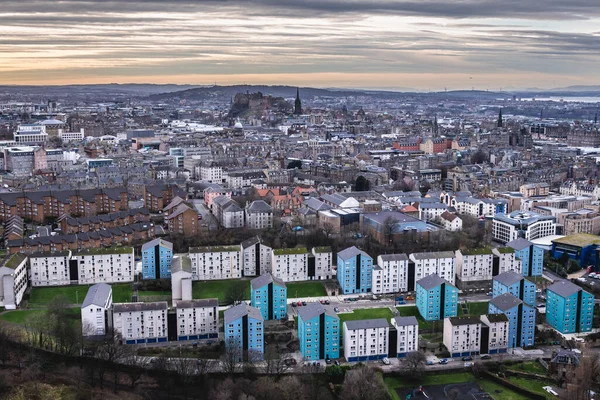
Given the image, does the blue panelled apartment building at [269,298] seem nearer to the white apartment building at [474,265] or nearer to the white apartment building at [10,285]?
the white apartment building at [474,265]

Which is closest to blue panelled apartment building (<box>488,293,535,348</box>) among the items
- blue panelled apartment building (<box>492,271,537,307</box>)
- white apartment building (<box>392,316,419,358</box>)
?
blue panelled apartment building (<box>492,271,537,307</box>)

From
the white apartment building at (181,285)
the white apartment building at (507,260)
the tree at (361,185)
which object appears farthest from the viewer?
the tree at (361,185)

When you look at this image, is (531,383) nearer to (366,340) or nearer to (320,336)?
(366,340)

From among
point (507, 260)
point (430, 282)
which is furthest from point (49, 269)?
point (507, 260)

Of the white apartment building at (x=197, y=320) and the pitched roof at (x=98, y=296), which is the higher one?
the pitched roof at (x=98, y=296)

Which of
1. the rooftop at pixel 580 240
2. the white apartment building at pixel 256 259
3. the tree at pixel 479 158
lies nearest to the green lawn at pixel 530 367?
the white apartment building at pixel 256 259

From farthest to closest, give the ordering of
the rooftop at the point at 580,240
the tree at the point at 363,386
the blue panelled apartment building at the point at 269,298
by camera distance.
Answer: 1. the rooftop at the point at 580,240
2. the blue panelled apartment building at the point at 269,298
3. the tree at the point at 363,386

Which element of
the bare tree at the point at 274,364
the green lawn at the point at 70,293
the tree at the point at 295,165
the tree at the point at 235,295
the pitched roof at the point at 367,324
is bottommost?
the bare tree at the point at 274,364
